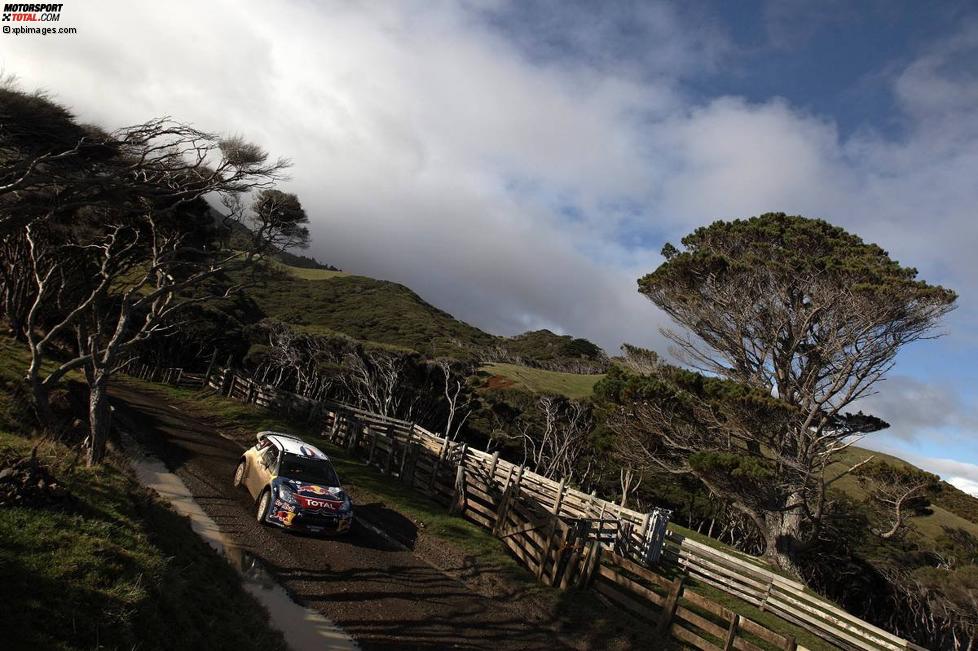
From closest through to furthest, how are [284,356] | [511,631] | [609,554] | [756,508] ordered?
[511,631], [609,554], [756,508], [284,356]

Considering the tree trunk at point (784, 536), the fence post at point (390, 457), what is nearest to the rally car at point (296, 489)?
the fence post at point (390, 457)

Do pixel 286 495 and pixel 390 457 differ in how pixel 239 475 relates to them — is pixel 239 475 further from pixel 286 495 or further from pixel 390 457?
pixel 390 457

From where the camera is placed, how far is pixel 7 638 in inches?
166

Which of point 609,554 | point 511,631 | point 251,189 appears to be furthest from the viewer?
point 251,189

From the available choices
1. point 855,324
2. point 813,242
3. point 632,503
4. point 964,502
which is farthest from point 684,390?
point 964,502

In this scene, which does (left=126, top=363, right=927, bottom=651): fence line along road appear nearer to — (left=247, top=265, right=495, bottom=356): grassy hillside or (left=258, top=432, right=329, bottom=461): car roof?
(left=258, top=432, right=329, bottom=461): car roof

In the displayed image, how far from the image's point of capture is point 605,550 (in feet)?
40.1

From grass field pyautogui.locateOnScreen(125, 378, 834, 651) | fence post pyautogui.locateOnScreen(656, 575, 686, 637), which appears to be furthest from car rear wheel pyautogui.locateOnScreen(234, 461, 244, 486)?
fence post pyautogui.locateOnScreen(656, 575, 686, 637)

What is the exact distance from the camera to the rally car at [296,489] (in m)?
11.2

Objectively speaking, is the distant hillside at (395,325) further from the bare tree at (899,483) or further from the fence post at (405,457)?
the bare tree at (899,483)

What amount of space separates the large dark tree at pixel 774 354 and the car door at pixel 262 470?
12947 mm

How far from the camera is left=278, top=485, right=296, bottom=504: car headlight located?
11195 millimetres

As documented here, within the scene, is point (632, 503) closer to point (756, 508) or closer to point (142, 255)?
point (756, 508)

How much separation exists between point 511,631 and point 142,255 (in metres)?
19.2
